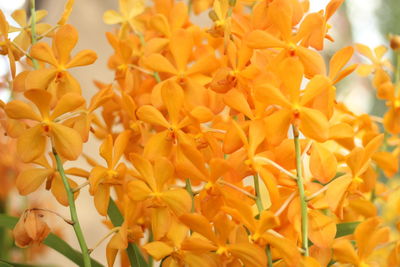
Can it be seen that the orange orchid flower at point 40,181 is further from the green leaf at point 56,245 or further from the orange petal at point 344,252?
the orange petal at point 344,252

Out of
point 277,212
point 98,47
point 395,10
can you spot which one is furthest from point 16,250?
point 395,10

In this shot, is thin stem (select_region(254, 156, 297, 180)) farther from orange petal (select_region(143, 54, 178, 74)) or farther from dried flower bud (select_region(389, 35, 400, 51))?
dried flower bud (select_region(389, 35, 400, 51))

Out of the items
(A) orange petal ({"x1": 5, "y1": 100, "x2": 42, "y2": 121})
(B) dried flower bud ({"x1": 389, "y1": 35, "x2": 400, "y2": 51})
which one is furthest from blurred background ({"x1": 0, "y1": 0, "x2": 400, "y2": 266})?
(A) orange petal ({"x1": 5, "y1": 100, "x2": 42, "y2": 121})

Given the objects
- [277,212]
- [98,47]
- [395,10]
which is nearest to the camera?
[277,212]

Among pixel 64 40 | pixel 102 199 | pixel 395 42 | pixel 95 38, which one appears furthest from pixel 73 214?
pixel 95 38

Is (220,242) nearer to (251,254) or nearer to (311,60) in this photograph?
(251,254)

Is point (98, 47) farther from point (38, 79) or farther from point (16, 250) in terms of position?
point (38, 79)

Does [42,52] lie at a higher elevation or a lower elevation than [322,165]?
higher
